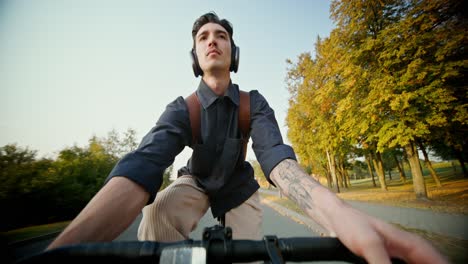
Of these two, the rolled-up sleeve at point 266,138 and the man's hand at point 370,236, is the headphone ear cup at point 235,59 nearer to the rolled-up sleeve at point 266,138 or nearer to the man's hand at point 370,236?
the rolled-up sleeve at point 266,138

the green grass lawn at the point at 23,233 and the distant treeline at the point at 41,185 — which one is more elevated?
the distant treeline at the point at 41,185

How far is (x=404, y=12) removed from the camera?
10.3m

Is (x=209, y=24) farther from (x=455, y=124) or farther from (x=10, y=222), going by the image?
(x=455, y=124)

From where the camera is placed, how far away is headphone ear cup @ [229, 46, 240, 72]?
2.12 meters

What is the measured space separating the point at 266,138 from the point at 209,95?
2.10 feet

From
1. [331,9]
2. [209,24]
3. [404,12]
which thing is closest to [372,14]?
[404,12]

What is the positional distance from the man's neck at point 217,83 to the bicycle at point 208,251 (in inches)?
51.7

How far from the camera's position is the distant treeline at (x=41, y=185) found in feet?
28.7

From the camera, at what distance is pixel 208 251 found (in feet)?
2.07

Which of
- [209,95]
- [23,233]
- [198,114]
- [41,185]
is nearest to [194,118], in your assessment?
[198,114]

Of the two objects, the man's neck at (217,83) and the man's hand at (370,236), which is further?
the man's neck at (217,83)

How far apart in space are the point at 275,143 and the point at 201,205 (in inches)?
32.5

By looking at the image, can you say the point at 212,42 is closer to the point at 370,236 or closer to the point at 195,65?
the point at 195,65

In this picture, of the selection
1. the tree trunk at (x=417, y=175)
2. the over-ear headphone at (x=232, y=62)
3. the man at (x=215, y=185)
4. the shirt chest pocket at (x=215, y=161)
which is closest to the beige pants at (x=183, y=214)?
the man at (x=215, y=185)
